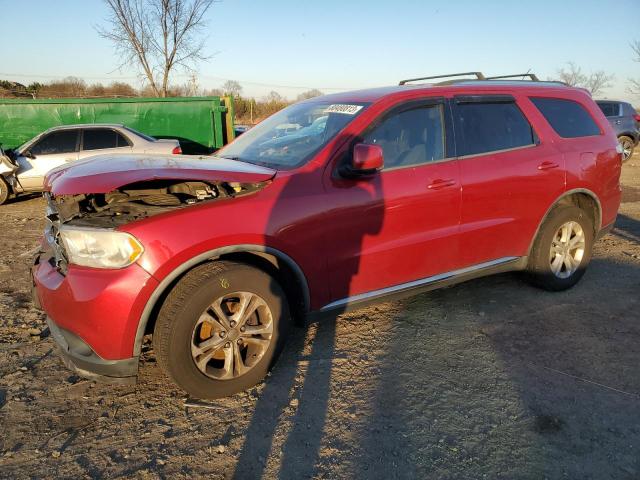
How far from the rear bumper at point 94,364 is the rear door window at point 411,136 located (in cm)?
202

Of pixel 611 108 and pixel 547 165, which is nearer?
pixel 547 165

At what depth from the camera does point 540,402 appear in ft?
8.66

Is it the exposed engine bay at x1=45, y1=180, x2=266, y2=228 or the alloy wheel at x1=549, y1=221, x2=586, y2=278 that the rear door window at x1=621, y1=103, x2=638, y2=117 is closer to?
the alloy wheel at x1=549, y1=221, x2=586, y2=278

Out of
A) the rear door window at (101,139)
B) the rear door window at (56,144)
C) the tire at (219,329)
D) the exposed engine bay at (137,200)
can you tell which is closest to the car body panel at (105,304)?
the tire at (219,329)

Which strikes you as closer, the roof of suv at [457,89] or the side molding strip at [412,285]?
the side molding strip at [412,285]

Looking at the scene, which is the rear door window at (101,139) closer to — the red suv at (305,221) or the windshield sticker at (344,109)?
the red suv at (305,221)

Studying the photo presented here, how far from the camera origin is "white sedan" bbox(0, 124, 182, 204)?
875 centimetres

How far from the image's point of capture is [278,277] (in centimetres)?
290

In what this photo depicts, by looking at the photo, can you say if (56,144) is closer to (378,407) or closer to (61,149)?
(61,149)

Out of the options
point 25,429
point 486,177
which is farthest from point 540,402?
point 25,429

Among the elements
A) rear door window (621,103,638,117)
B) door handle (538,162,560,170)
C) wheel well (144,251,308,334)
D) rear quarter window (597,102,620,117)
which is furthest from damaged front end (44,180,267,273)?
rear door window (621,103,638,117)

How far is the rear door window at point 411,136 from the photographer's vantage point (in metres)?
3.19

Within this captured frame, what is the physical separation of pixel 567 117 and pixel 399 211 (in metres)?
2.19

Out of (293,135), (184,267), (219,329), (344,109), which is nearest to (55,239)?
(184,267)
